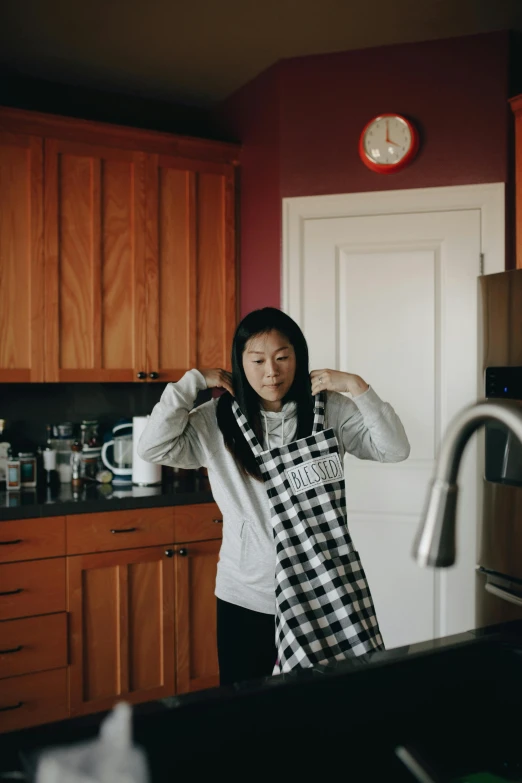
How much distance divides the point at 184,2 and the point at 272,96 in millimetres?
627

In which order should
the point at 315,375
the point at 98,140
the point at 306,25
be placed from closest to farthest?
the point at 315,375 → the point at 306,25 → the point at 98,140

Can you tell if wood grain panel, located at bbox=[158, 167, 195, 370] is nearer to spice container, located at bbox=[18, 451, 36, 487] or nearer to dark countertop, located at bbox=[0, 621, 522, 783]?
spice container, located at bbox=[18, 451, 36, 487]

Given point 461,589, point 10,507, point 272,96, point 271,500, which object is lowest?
point 461,589

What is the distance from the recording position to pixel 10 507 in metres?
2.43

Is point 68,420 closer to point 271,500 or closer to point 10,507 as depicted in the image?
point 10,507

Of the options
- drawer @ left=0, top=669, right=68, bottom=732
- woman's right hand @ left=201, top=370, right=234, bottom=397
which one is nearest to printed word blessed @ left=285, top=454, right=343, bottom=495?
woman's right hand @ left=201, top=370, right=234, bottom=397

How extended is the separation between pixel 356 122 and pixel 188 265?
0.89 metres

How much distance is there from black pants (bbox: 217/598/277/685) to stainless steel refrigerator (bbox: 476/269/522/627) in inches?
39.9

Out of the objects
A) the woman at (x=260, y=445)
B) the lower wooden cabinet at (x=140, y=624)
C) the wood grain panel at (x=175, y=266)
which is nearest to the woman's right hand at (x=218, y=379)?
the woman at (x=260, y=445)

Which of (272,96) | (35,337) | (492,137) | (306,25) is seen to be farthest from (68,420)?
(492,137)

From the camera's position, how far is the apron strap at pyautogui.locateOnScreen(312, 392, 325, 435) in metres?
1.77

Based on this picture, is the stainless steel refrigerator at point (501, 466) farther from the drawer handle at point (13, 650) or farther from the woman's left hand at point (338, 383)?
the drawer handle at point (13, 650)

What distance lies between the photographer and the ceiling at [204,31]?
2.50 m

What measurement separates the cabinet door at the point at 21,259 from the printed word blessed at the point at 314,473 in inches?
58.1
